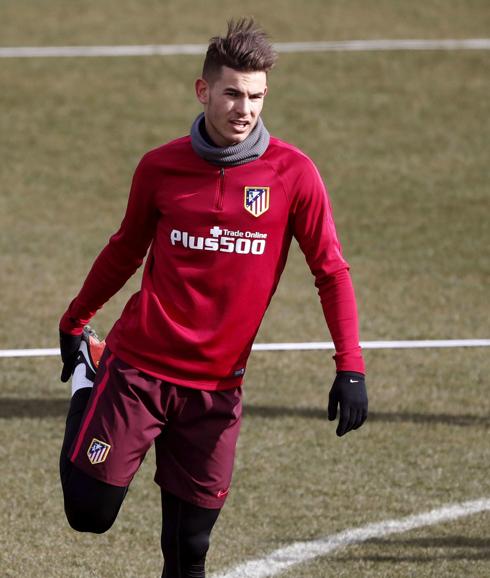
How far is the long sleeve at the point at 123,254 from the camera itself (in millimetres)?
4918

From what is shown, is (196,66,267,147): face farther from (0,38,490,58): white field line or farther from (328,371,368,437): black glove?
(0,38,490,58): white field line

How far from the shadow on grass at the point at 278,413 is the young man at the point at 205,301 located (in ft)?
9.78

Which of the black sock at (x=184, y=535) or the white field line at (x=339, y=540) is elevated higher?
the black sock at (x=184, y=535)

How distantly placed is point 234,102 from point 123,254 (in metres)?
0.76

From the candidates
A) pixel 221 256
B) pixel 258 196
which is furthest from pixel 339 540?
pixel 258 196

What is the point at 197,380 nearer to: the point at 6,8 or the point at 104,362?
the point at 104,362

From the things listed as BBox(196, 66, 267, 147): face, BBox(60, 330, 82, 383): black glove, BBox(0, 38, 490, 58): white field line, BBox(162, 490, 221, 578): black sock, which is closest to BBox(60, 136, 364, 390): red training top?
BBox(196, 66, 267, 147): face

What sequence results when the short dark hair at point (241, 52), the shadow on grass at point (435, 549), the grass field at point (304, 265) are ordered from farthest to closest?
the grass field at point (304, 265)
the shadow on grass at point (435, 549)
the short dark hair at point (241, 52)

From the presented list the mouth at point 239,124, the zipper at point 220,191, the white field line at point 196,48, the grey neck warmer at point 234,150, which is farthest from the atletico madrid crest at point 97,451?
the white field line at point 196,48

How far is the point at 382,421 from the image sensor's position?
7.96 meters

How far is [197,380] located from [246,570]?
1363 mm

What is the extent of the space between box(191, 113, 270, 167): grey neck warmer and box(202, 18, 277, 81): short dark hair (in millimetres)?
221

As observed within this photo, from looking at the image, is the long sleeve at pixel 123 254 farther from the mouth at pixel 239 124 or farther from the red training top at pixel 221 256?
the mouth at pixel 239 124

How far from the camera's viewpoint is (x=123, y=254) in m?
5.13
